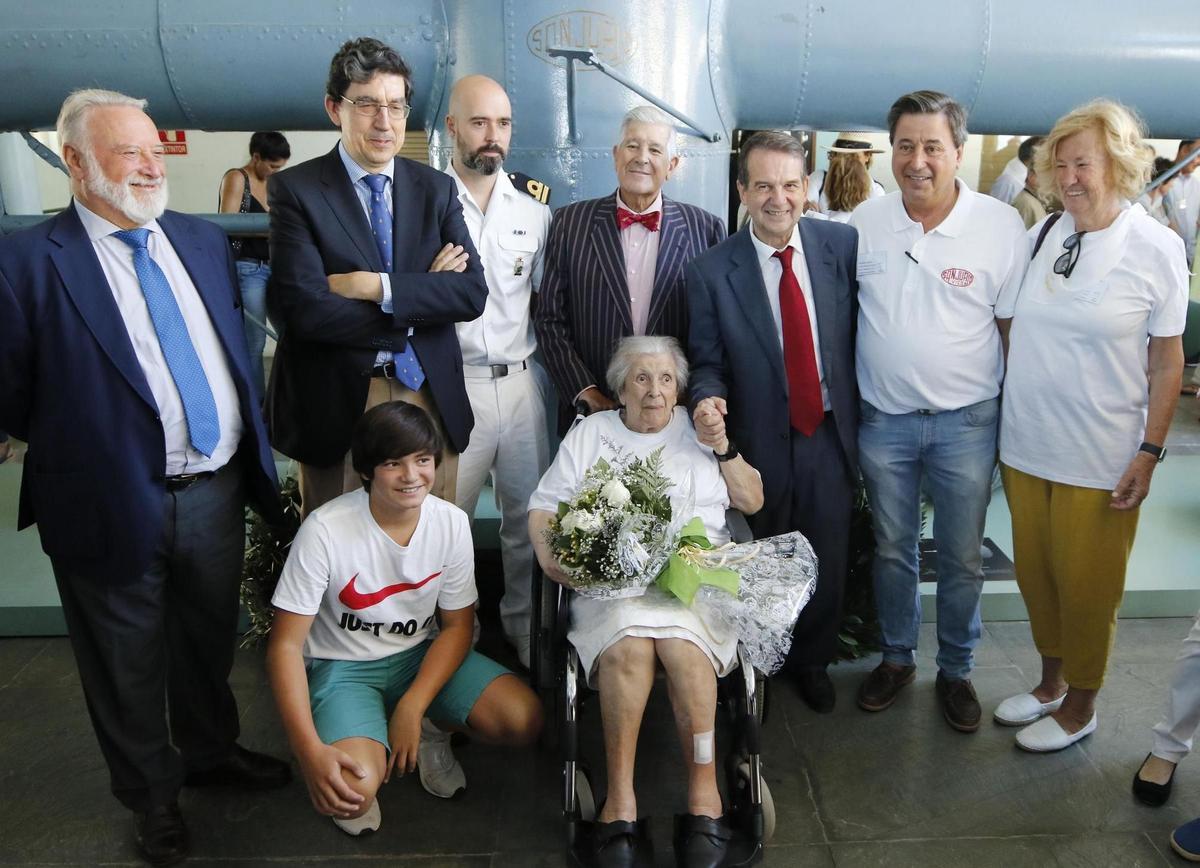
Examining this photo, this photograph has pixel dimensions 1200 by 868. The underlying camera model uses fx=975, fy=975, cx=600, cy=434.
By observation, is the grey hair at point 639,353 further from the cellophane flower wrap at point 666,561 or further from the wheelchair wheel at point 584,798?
the wheelchair wheel at point 584,798

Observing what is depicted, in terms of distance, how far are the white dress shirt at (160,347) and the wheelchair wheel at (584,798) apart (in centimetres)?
121

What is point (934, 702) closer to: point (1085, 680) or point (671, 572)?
point (1085, 680)

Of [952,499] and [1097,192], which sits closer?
[1097,192]

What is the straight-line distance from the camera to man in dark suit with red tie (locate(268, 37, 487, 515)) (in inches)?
101

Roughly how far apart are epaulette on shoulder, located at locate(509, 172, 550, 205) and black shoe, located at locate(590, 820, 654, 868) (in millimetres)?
1903

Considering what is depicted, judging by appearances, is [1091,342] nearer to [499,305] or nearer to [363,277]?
[499,305]

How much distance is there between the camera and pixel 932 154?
2.69 meters

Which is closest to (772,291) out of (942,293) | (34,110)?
(942,293)

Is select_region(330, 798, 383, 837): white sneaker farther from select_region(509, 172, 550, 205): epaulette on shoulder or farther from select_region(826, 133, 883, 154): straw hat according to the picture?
select_region(826, 133, 883, 154): straw hat

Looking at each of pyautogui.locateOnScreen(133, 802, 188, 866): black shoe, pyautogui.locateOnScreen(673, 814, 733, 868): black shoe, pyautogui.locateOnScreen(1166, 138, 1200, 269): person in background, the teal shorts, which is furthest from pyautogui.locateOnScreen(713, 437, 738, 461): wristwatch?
pyautogui.locateOnScreen(1166, 138, 1200, 269): person in background

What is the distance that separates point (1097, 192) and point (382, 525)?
2039mm

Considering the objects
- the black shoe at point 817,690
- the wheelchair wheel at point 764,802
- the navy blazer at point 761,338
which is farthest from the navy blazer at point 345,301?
the black shoe at point 817,690

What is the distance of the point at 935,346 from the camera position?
273 centimetres

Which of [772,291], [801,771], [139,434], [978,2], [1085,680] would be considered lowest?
[801,771]
